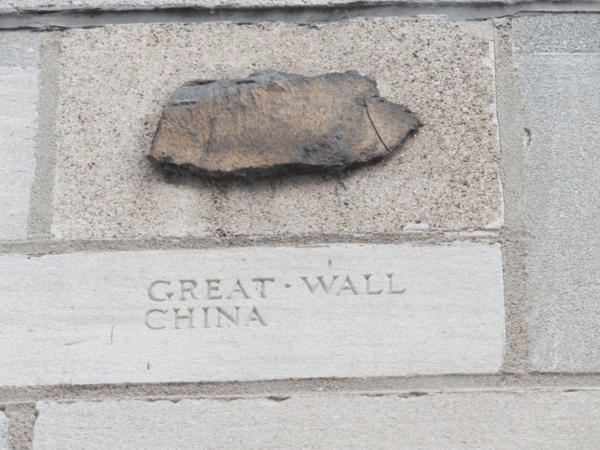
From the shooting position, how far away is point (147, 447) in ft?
5.89

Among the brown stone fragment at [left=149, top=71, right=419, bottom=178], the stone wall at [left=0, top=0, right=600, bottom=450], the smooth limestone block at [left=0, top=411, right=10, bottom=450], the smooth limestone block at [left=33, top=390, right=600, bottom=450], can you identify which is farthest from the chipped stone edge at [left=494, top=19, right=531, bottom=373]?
the smooth limestone block at [left=0, top=411, right=10, bottom=450]

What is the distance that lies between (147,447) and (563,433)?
94 centimetres

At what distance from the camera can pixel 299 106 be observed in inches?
77.8

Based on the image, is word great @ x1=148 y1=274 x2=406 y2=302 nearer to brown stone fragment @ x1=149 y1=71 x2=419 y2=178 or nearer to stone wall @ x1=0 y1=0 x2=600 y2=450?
stone wall @ x1=0 y1=0 x2=600 y2=450

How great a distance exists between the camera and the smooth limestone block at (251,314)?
1846 mm

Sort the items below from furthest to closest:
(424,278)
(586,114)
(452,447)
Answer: (586,114) → (424,278) → (452,447)

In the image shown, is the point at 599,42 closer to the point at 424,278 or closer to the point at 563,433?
the point at 424,278

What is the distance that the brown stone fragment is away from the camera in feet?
6.37

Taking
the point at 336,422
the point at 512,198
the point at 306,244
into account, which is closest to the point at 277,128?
the point at 306,244

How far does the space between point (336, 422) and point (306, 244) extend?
43 centimetres

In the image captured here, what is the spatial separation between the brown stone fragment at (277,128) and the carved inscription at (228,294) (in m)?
0.27

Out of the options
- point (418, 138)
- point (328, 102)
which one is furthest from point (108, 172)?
point (418, 138)

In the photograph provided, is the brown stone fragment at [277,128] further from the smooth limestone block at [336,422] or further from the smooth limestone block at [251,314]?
the smooth limestone block at [336,422]

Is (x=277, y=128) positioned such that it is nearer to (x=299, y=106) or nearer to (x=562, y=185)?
(x=299, y=106)
